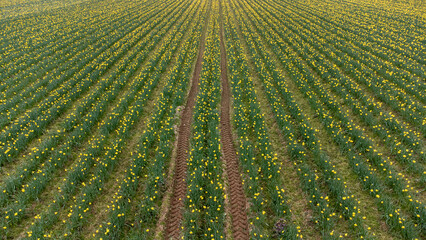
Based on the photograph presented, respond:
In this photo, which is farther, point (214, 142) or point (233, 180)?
point (214, 142)

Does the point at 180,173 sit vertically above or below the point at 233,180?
above

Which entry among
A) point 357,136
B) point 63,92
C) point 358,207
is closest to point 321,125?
point 357,136

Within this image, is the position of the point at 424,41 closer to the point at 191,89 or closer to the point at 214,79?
the point at 214,79

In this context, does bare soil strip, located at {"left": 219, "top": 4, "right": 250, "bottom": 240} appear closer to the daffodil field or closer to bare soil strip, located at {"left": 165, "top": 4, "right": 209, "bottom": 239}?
the daffodil field

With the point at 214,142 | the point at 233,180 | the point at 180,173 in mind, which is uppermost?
the point at 214,142

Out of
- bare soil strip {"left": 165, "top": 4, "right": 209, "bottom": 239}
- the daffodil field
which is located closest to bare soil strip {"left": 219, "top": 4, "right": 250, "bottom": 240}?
the daffodil field

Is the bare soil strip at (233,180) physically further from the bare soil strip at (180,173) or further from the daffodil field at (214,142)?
the bare soil strip at (180,173)

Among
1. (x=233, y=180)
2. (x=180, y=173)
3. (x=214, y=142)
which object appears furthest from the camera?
(x=214, y=142)

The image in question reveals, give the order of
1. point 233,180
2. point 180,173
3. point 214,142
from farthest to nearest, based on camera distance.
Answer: point 214,142 → point 180,173 → point 233,180

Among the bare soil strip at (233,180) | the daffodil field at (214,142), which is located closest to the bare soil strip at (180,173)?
the daffodil field at (214,142)
